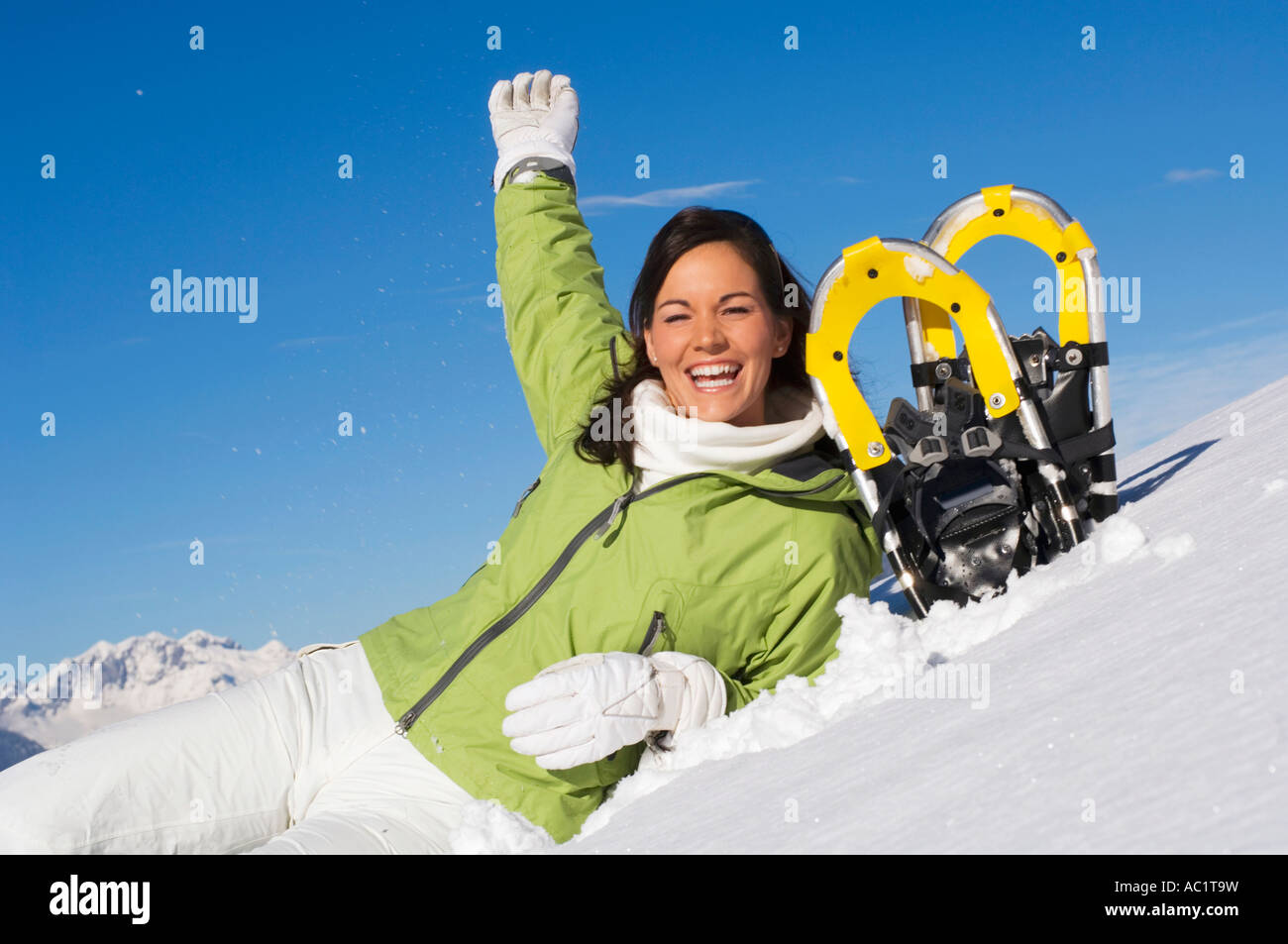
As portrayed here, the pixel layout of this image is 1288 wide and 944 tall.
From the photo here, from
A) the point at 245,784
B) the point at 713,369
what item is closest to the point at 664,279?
the point at 713,369

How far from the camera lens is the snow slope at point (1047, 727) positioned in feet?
4.35

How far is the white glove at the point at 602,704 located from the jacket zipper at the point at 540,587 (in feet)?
0.89

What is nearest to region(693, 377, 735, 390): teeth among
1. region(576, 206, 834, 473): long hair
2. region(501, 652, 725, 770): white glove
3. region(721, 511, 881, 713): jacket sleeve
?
region(576, 206, 834, 473): long hair

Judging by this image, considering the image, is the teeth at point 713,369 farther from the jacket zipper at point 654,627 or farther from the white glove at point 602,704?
the white glove at point 602,704

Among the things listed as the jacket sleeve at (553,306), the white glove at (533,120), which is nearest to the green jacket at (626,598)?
the jacket sleeve at (553,306)

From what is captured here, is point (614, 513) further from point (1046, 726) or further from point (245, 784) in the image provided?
point (1046, 726)

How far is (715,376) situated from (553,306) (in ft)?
2.91

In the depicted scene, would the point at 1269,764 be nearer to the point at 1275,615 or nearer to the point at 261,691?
the point at 1275,615

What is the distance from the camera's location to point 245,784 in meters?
2.79

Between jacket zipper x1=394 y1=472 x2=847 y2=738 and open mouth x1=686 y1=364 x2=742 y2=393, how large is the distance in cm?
31

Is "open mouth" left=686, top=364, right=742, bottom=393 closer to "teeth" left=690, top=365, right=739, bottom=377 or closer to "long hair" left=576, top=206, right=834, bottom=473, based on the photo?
"teeth" left=690, top=365, right=739, bottom=377

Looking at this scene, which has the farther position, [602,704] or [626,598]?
[626,598]
